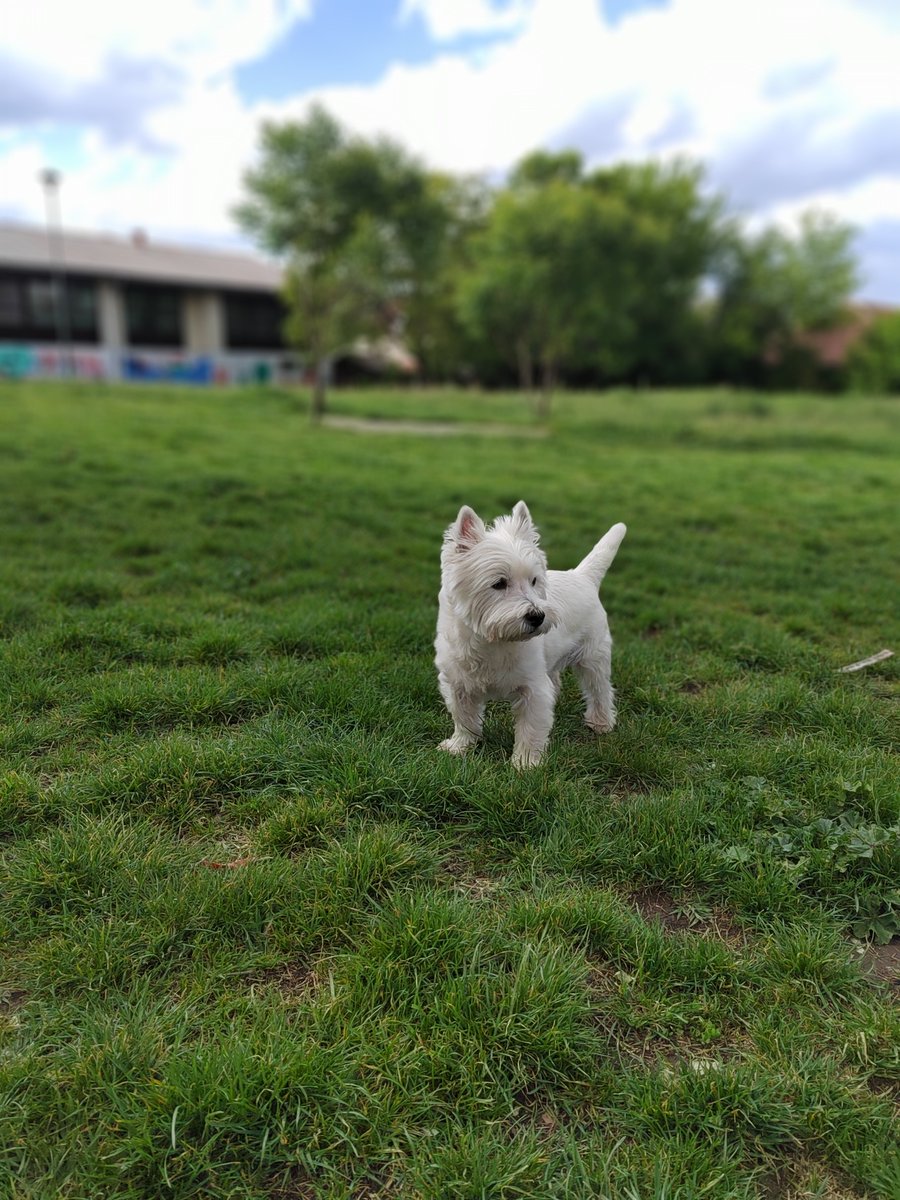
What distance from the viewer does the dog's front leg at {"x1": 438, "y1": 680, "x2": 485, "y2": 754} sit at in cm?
375

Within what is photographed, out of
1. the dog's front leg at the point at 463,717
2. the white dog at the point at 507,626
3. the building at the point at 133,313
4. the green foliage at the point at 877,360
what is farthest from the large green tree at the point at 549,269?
the green foliage at the point at 877,360

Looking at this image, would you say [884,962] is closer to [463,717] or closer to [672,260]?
[463,717]

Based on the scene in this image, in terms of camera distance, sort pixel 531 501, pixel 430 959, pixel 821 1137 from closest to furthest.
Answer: pixel 821 1137 → pixel 430 959 → pixel 531 501

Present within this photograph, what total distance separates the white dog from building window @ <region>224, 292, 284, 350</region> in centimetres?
5316

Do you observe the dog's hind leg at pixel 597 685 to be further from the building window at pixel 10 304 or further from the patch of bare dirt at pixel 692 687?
the building window at pixel 10 304

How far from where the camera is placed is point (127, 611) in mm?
5160

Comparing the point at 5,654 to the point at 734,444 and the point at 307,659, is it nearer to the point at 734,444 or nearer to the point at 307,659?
the point at 307,659

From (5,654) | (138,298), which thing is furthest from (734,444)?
(138,298)

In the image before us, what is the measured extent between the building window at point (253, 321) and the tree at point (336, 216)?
31.9 metres

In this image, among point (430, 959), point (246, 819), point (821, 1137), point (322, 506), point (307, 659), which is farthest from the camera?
point (322, 506)

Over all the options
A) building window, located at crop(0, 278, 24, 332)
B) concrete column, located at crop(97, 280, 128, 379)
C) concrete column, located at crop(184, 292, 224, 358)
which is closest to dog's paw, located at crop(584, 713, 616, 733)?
concrete column, located at crop(97, 280, 128, 379)

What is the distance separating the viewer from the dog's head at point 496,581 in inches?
132

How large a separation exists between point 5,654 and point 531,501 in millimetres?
6840

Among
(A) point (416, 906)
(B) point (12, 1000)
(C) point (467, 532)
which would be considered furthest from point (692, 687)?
(B) point (12, 1000)
